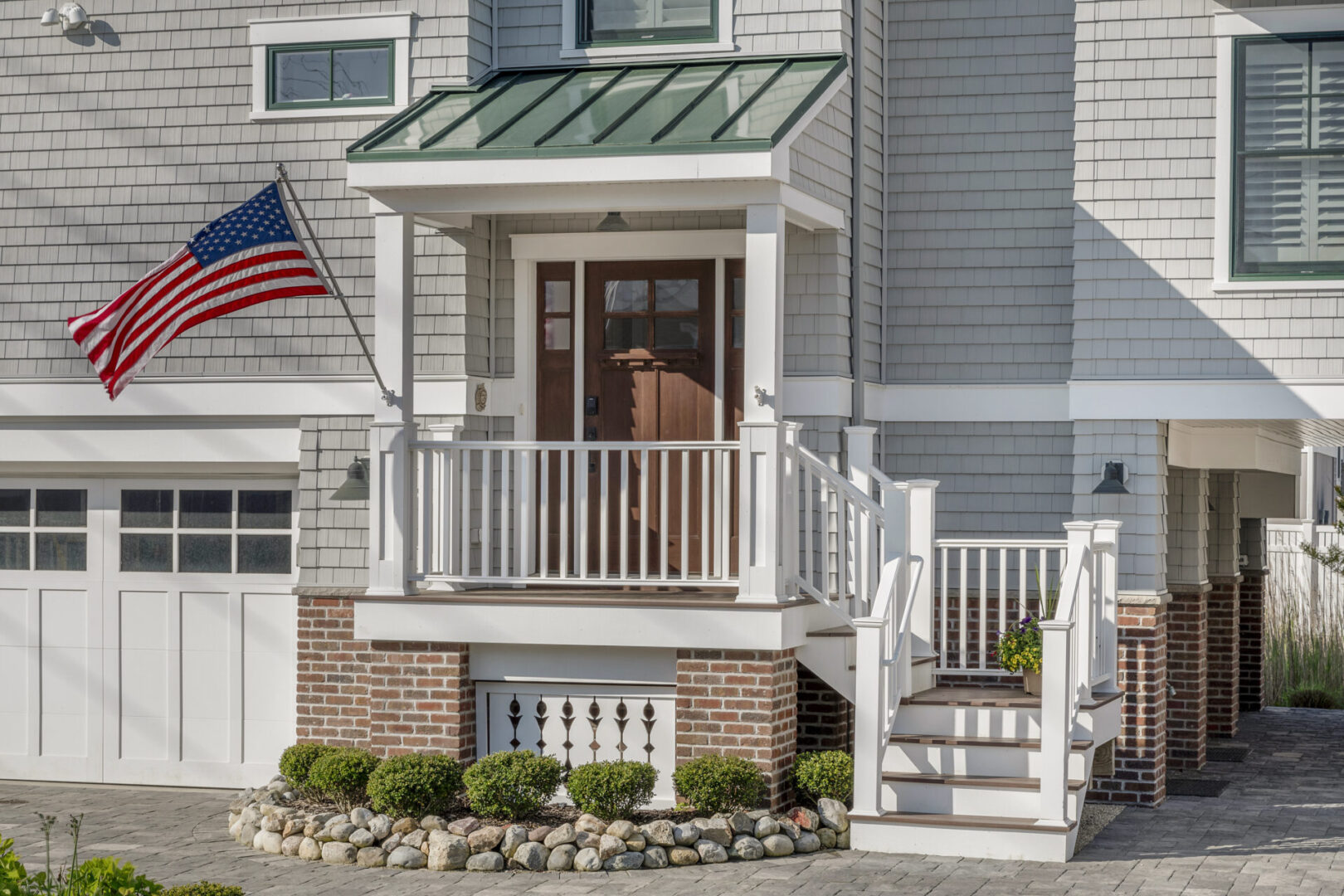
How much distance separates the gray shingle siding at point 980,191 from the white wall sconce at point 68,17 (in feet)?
Result: 19.3

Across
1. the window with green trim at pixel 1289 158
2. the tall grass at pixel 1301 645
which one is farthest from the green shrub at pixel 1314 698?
the window with green trim at pixel 1289 158

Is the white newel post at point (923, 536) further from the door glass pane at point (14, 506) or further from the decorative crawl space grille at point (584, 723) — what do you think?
the door glass pane at point (14, 506)

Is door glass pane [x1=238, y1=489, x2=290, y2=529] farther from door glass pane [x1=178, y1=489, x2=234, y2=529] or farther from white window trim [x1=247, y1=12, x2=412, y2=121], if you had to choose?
white window trim [x1=247, y1=12, x2=412, y2=121]

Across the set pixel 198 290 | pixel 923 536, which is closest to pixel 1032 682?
pixel 923 536

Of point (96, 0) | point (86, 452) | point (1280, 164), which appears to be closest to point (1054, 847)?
point (1280, 164)

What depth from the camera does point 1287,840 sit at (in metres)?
9.98

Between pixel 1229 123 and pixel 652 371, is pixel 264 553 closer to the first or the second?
pixel 652 371

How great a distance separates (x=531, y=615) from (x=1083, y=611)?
337 cm

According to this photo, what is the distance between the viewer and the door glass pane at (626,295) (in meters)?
11.7

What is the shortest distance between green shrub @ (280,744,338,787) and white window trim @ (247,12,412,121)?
4405 mm

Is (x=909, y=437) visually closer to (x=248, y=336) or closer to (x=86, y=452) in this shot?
(x=248, y=336)

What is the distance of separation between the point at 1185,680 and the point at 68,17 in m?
9.80

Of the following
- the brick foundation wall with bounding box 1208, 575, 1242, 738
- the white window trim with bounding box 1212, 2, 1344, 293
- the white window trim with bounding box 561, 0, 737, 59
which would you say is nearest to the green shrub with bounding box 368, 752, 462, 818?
the white window trim with bounding box 561, 0, 737, 59

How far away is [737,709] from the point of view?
9781 mm
